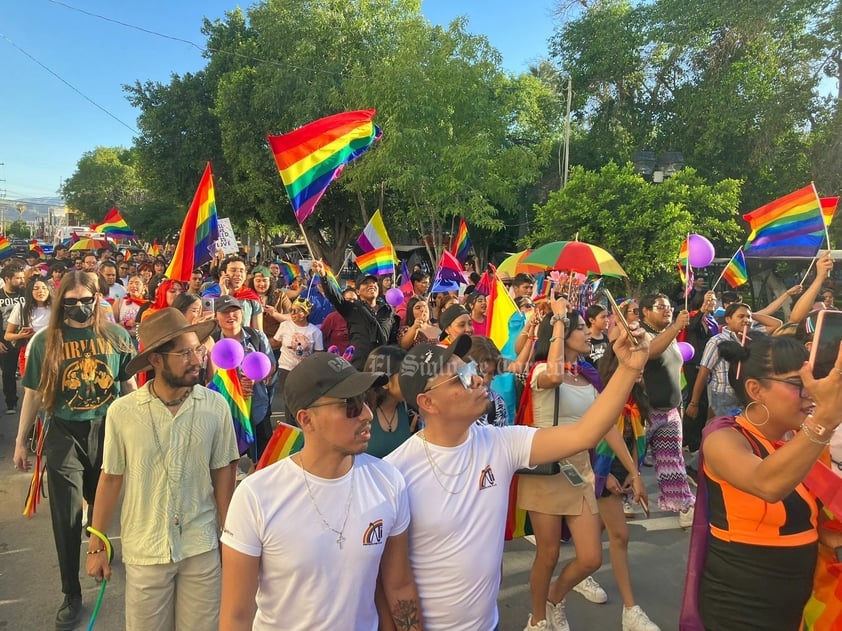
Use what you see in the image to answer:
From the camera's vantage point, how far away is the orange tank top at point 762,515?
2.08 m

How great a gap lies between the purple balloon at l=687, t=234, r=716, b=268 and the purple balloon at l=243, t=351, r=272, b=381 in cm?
486

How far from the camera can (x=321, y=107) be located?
19.8m

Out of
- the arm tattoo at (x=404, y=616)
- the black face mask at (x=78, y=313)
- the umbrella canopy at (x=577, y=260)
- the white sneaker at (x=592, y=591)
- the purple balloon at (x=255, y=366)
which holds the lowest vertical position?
the white sneaker at (x=592, y=591)

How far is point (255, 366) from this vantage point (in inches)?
165

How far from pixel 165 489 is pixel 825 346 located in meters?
2.53

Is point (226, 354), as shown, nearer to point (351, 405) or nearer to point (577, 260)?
point (351, 405)

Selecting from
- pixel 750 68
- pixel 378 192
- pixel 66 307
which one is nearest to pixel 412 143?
pixel 378 192

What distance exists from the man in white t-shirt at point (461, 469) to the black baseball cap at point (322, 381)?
35cm

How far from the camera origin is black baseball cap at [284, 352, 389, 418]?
1770 millimetres

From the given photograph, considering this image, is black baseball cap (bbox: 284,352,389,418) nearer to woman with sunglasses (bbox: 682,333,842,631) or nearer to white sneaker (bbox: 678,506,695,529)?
woman with sunglasses (bbox: 682,333,842,631)

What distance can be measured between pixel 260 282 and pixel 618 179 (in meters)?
7.63

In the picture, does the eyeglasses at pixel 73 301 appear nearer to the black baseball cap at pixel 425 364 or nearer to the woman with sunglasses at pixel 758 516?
the black baseball cap at pixel 425 364

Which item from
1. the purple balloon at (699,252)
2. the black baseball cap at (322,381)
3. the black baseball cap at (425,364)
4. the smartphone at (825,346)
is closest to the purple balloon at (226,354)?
the black baseball cap at (425,364)

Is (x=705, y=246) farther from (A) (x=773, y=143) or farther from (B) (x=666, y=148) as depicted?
(B) (x=666, y=148)
